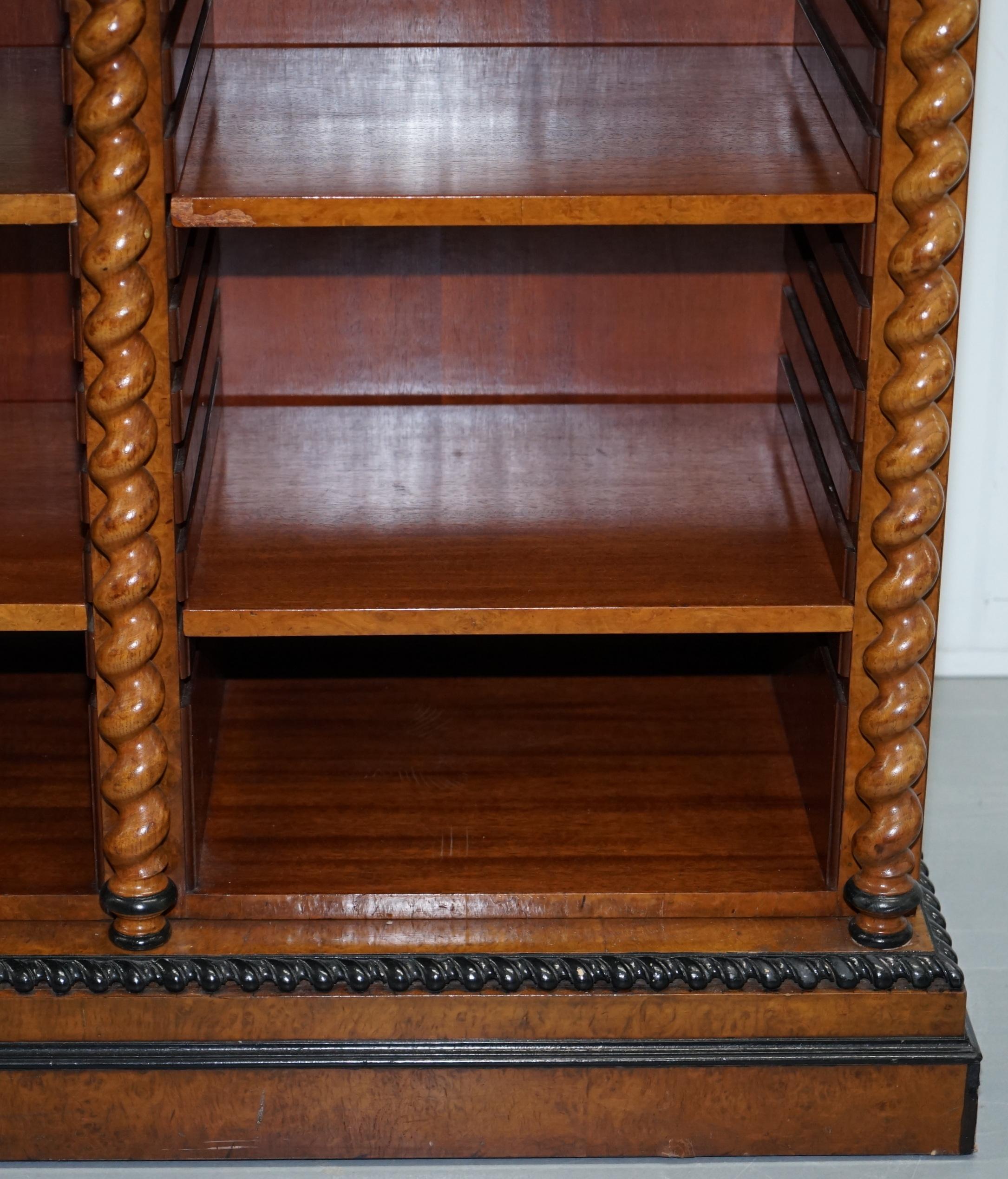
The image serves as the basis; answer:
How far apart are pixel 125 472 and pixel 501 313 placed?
2.40 feet

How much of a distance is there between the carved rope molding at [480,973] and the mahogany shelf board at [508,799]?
0.21 feet

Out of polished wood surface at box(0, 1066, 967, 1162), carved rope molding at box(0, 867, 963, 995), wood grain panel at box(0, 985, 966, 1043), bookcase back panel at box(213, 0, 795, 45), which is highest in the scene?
bookcase back panel at box(213, 0, 795, 45)

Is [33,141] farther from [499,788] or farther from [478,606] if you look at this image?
[499,788]

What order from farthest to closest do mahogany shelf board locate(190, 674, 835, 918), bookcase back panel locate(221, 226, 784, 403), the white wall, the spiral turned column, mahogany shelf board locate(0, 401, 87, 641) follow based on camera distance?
the white wall
bookcase back panel locate(221, 226, 784, 403)
mahogany shelf board locate(190, 674, 835, 918)
mahogany shelf board locate(0, 401, 87, 641)
the spiral turned column

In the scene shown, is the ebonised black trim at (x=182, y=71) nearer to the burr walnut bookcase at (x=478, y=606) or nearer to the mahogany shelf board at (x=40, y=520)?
the burr walnut bookcase at (x=478, y=606)

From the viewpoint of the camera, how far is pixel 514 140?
1.61 m

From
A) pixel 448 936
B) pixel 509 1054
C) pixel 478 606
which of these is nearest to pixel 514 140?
pixel 478 606

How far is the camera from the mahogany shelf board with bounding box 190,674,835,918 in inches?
64.9

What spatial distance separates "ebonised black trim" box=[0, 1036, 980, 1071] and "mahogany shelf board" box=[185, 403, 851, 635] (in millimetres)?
392

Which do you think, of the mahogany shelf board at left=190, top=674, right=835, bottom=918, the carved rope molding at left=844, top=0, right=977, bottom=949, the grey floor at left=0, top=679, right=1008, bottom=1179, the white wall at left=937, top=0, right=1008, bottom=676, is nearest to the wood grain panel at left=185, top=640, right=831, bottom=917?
the mahogany shelf board at left=190, top=674, right=835, bottom=918

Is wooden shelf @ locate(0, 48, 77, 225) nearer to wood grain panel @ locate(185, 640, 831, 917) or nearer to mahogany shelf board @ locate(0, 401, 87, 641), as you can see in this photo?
mahogany shelf board @ locate(0, 401, 87, 641)

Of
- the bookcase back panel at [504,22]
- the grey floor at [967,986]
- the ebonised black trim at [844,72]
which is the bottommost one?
the grey floor at [967,986]

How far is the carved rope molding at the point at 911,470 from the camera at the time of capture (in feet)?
4.55

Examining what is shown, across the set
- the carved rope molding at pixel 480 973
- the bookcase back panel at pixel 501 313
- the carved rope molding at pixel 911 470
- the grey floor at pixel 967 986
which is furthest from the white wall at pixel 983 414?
the carved rope molding at pixel 480 973
